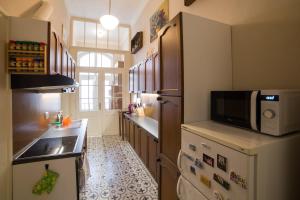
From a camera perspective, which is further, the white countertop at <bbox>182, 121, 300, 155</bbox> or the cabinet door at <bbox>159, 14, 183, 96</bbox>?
the cabinet door at <bbox>159, 14, 183, 96</bbox>

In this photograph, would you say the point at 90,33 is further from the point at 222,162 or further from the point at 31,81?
the point at 222,162

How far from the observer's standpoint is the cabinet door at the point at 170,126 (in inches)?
60.4

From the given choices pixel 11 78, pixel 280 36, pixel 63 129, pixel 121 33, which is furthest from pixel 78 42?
pixel 280 36

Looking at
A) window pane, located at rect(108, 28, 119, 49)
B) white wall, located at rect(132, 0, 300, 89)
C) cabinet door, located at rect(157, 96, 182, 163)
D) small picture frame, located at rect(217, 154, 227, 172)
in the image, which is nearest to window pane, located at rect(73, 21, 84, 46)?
window pane, located at rect(108, 28, 119, 49)

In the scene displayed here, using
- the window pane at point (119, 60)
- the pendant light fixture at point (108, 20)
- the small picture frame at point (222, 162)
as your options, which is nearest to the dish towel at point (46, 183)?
the small picture frame at point (222, 162)

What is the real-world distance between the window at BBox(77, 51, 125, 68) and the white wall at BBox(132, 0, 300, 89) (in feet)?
14.1

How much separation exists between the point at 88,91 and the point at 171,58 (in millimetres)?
4431

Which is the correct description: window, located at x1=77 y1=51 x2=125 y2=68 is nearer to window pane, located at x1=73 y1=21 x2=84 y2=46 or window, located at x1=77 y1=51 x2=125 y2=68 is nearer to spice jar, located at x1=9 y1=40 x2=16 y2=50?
window pane, located at x1=73 y1=21 x2=84 y2=46

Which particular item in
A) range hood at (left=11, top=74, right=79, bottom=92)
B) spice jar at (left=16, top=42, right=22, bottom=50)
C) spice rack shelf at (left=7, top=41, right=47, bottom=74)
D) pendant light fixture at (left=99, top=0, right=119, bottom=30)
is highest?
pendant light fixture at (left=99, top=0, right=119, bottom=30)

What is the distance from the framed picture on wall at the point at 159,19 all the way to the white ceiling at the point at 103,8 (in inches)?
37.3

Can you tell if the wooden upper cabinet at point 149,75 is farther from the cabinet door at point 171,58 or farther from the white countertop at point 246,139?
the white countertop at point 246,139

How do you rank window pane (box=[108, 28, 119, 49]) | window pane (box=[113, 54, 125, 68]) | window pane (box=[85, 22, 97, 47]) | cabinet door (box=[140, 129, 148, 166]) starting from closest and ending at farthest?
cabinet door (box=[140, 129, 148, 166]) < window pane (box=[85, 22, 97, 47]) < window pane (box=[113, 54, 125, 68]) < window pane (box=[108, 28, 119, 49])

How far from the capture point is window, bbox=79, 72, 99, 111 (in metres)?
5.39

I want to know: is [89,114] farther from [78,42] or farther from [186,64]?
[186,64]
